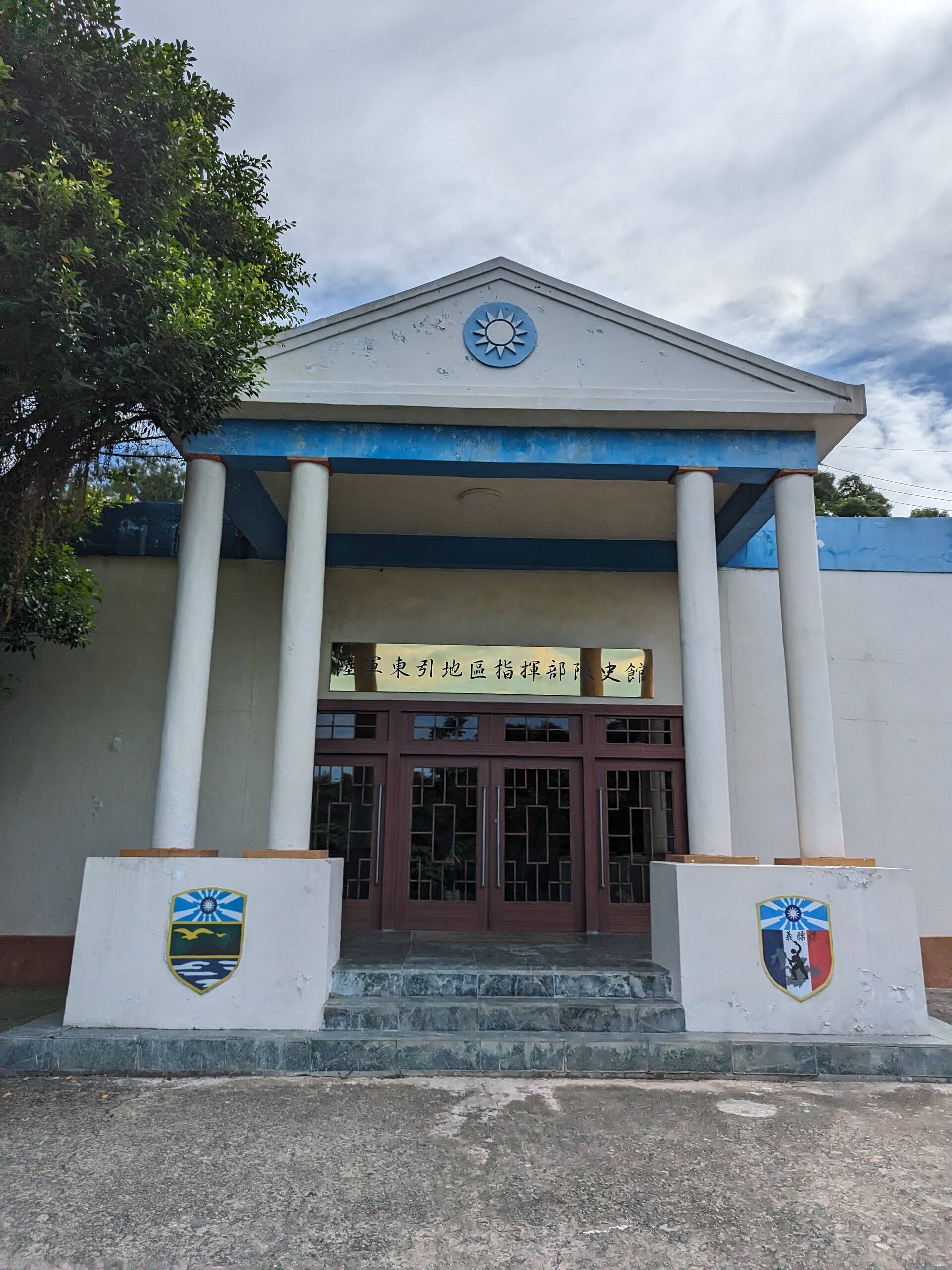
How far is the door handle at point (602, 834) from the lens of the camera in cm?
766

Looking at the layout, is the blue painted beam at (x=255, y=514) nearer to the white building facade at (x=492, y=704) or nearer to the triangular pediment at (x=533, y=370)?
the white building facade at (x=492, y=704)

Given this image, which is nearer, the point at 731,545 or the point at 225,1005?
the point at 225,1005

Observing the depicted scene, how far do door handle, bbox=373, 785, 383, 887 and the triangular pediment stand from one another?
3333 mm

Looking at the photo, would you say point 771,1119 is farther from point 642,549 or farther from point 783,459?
point 642,549

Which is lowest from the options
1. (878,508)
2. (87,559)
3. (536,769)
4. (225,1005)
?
(225,1005)

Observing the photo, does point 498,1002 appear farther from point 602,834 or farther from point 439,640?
point 439,640

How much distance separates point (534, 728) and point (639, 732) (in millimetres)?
948

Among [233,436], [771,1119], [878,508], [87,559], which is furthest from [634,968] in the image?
→ [878,508]

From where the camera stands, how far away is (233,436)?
5.96 m

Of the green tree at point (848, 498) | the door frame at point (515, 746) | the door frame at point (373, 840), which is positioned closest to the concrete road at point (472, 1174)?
the door frame at point (373, 840)

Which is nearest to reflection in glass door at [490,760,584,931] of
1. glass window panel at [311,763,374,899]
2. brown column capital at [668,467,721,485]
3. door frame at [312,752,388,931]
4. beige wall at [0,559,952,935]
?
door frame at [312,752,388,931]

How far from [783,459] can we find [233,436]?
3742 millimetres

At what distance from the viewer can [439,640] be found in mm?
8008

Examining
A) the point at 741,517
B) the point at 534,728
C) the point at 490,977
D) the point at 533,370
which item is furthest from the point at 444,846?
the point at 533,370
